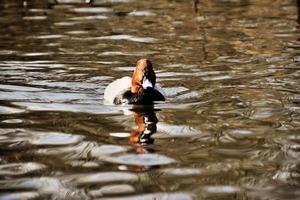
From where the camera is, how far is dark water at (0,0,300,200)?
723 centimetres

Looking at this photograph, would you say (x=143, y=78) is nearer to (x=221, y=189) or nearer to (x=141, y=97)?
(x=141, y=97)

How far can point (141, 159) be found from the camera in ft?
26.0

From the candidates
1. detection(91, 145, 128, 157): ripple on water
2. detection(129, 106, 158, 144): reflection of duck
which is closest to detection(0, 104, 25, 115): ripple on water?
detection(129, 106, 158, 144): reflection of duck

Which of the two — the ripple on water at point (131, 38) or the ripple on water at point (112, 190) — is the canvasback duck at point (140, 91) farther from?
the ripple on water at point (131, 38)

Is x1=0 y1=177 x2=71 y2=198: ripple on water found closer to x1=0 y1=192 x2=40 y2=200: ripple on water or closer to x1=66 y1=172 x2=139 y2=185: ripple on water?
x1=0 y1=192 x2=40 y2=200: ripple on water

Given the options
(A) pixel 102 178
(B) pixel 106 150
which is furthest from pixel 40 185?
(B) pixel 106 150

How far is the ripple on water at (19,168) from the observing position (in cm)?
753

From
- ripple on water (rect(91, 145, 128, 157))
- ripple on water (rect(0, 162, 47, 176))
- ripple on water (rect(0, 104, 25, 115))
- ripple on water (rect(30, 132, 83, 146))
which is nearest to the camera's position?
ripple on water (rect(0, 162, 47, 176))

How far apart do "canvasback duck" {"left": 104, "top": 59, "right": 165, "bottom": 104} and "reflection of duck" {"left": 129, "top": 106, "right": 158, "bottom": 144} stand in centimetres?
25

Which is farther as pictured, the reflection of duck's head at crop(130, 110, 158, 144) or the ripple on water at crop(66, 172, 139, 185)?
the reflection of duck's head at crop(130, 110, 158, 144)

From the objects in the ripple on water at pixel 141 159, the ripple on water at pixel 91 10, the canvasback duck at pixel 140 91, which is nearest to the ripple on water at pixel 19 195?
the ripple on water at pixel 141 159

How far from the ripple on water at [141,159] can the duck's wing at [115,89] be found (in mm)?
3479

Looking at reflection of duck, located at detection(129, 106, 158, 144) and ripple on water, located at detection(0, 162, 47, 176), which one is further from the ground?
ripple on water, located at detection(0, 162, 47, 176)

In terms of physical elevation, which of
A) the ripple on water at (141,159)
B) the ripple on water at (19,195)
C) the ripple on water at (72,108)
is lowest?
the ripple on water at (72,108)
